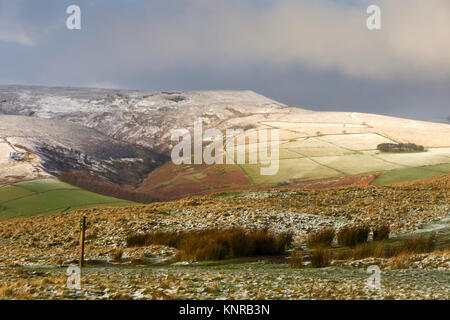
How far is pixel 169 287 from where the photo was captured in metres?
11.9

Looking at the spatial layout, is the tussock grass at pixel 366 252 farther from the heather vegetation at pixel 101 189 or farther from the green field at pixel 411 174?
the heather vegetation at pixel 101 189

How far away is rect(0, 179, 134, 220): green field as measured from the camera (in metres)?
69.7

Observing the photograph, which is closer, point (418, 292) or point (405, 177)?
point (418, 292)

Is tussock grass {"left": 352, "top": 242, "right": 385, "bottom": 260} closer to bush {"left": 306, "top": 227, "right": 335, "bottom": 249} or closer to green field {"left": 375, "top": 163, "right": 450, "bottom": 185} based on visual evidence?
bush {"left": 306, "top": 227, "right": 335, "bottom": 249}

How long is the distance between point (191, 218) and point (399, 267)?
21.6 meters

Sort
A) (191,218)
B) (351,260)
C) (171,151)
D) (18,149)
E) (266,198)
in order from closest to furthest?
(351,260) → (191,218) → (266,198) → (18,149) → (171,151)

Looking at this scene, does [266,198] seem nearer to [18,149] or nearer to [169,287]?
[169,287]

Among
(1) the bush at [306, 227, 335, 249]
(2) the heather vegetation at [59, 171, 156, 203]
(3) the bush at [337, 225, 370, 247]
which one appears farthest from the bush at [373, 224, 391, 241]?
(2) the heather vegetation at [59, 171, 156, 203]

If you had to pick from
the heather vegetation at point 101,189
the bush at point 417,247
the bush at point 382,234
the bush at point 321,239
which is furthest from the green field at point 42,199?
the bush at point 417,247

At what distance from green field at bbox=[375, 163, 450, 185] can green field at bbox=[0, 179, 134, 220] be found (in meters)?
51.2

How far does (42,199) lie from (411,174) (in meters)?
72.5

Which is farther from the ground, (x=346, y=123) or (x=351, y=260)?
(x=346, y=123)

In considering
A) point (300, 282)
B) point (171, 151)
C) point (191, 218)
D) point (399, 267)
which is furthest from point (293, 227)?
point (171, 151)
